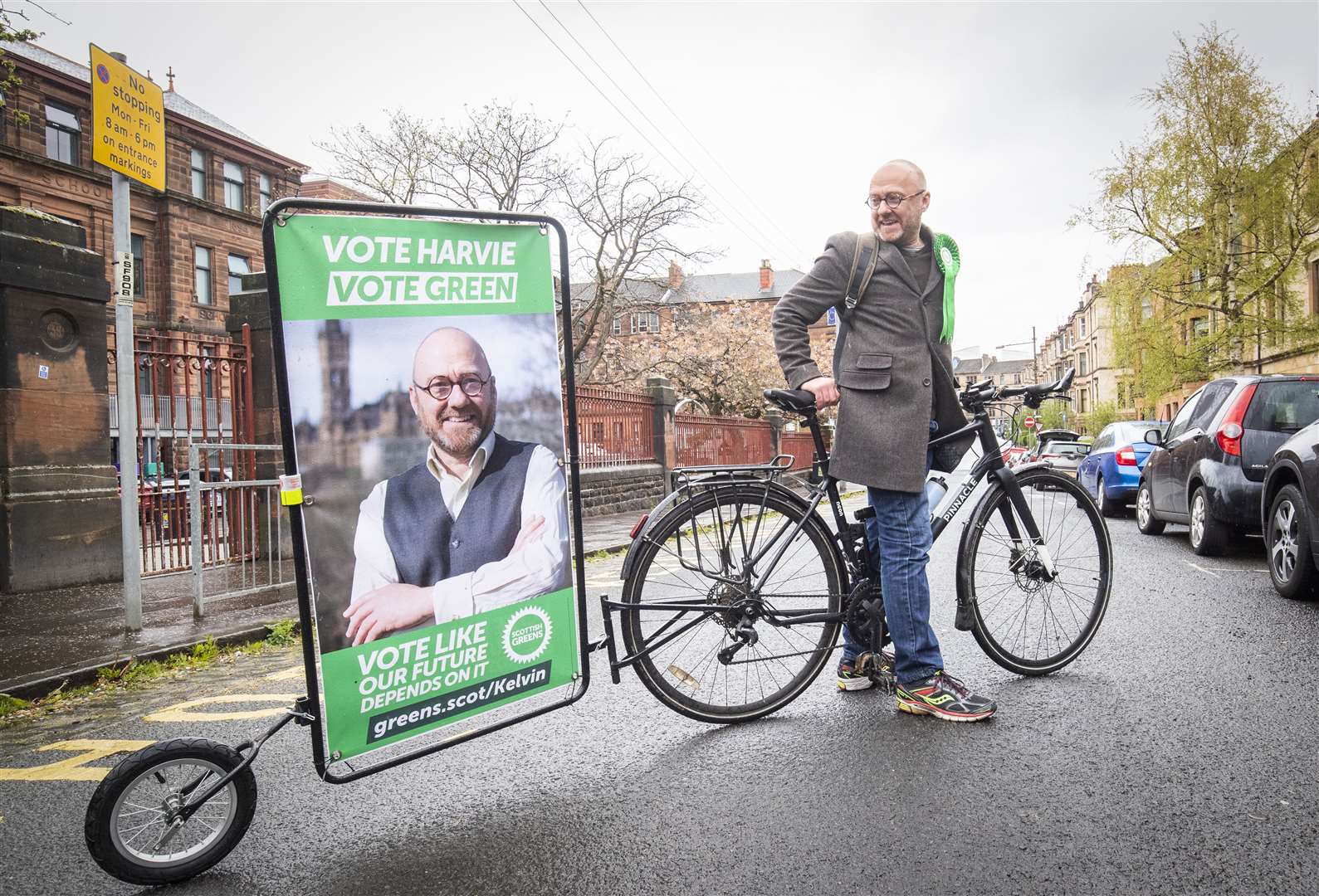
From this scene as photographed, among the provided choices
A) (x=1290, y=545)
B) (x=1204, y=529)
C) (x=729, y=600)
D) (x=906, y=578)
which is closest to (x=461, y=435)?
(x=729, y=600)

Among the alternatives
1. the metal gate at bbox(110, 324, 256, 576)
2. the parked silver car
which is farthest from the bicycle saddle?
the metal gate at bbox(110, 324, 256, 576)

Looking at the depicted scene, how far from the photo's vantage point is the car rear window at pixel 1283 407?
768 centimetres

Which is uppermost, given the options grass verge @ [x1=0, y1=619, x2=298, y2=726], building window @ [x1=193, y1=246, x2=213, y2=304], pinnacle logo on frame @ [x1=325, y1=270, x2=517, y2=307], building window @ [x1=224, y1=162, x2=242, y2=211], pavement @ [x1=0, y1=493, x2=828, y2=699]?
building window @ [x1=224, y1=162, x2=242, y2=211]

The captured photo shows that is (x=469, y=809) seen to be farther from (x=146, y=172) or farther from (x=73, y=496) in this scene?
(x=73, y=496)

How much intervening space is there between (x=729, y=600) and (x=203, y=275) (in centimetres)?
3623

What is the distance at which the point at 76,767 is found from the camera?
3395 millimetres

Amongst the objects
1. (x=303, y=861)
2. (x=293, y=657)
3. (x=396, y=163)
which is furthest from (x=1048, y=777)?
(x=396, y=163)

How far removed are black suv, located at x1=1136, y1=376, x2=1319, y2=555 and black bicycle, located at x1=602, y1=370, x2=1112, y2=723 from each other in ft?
14.1

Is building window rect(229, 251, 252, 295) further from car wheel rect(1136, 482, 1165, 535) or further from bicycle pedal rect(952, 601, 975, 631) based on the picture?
bicycle pedal rect(952, 601, 975, 631)

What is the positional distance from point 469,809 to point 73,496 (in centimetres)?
694

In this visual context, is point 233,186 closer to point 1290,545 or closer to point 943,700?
point 1290,545

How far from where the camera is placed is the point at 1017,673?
13.5ft

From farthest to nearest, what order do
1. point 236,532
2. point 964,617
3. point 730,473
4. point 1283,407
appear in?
point 236,532
point 1283,407
point 964,617
point 730,473

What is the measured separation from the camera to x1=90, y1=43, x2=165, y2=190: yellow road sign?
573 centimetres
